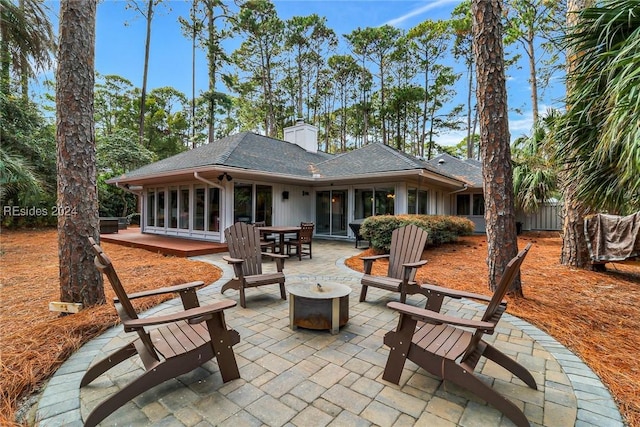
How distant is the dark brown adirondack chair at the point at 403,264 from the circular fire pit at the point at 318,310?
2.64ft

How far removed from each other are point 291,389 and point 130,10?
2281 centimetres

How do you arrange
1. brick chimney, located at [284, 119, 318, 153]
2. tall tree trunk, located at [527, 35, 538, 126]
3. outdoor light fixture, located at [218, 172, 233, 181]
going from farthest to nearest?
brick chimney, located at [284, 119, 318, 153] < tall tree trunk, located at [527, 35, 538, 126] < outdoor light fixture, located at [218, 172, 233, 181]

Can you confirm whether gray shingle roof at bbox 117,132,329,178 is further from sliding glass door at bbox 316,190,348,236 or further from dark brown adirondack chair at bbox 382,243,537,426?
dark brown adirondack chair at bbox 382,243,537,426

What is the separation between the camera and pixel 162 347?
1.95 meters

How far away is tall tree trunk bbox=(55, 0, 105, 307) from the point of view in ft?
10.4

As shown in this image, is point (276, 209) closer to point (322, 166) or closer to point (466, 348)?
point (322, 166)

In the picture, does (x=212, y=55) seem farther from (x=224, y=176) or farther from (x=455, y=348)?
(x=455, y=348)

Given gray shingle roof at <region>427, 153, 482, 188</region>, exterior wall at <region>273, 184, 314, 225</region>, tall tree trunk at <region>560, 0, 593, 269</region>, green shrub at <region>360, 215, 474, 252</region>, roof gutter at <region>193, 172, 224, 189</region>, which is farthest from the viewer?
gray shingle roof at <region>427, 153, 482, 188</region>

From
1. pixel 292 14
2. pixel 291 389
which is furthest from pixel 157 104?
pixel 291 389

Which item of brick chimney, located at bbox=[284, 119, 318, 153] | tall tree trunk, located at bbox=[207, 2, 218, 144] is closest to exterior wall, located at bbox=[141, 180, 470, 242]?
brick chimney, located at bbox=[284, 119, 318, 153]

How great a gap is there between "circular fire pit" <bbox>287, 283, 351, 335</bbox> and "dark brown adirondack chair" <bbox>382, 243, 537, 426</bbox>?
88 cm

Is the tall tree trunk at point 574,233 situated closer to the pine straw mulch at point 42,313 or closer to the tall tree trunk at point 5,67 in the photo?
the pine straw mulch at point 42,313

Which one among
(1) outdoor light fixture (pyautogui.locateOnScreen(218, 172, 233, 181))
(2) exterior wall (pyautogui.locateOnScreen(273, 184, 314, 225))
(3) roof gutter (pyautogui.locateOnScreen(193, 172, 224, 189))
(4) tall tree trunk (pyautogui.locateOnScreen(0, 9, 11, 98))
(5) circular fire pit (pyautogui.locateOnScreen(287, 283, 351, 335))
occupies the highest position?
(4) tall tree trunk (pyautogui.locateOnScreen(0, 9, 11, 98))

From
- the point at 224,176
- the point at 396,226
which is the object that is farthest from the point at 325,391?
the point at 224,176
